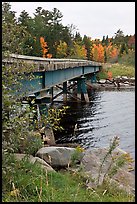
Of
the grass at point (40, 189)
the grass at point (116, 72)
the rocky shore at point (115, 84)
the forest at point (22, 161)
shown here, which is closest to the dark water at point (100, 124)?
the grass at point (40, 189)

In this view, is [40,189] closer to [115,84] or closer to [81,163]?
[81,163]

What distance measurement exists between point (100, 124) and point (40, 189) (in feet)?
51.7

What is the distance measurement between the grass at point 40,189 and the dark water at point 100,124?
24.9ft

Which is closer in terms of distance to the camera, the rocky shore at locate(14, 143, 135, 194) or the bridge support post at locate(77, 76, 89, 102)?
the rocky shore at locate(14, 143, 135, 194)

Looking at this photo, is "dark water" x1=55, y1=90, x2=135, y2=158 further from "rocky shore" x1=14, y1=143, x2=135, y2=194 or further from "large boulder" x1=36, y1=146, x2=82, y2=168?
"large boulder" x1=36, y1=146, x2=82, y2=168

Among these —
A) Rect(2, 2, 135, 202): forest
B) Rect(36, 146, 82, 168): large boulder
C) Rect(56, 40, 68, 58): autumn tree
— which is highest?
Rect(56, 40, 68, 58): autumn tree

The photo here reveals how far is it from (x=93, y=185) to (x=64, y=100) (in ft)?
84.1

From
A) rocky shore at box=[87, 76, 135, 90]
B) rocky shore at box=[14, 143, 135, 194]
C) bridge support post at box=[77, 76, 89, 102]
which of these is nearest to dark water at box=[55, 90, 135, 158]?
bridge support post at box=[77, 76, 89, 102]

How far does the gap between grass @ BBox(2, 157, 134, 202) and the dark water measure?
7.60m

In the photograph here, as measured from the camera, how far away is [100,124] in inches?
809

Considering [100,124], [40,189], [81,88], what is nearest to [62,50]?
[81,88]

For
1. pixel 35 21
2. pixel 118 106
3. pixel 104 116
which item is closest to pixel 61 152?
pixel 104 116

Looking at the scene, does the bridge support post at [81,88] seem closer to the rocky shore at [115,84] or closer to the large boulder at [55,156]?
the rocky shore at [115,84]

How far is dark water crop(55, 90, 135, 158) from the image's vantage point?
16203mm
